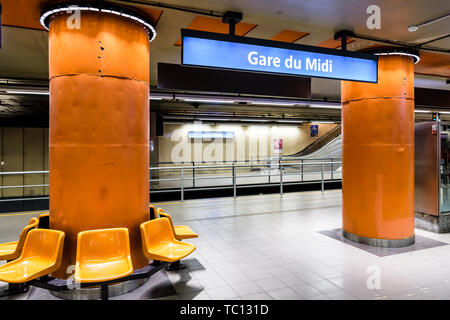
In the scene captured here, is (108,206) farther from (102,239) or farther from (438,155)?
(438,155)

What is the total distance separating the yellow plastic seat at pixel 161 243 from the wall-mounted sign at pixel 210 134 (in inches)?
436

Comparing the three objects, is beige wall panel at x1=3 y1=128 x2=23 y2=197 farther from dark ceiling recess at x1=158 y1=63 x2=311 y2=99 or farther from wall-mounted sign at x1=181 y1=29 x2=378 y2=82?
wall-mounted sign at x1=181 y1=29 x2=378 y2=82

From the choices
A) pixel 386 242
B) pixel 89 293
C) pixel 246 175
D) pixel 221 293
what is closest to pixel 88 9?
pixel 89 293

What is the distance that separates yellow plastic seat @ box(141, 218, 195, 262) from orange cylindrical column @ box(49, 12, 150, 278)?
0.30 m

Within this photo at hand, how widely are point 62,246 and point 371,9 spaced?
4067 millimetres

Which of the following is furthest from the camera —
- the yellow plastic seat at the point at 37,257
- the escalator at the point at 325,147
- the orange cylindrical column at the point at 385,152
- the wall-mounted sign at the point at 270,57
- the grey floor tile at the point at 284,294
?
the escalator at the point at 325,147

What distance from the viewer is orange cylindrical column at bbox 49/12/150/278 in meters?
3.00

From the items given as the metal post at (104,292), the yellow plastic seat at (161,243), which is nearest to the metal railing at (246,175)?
the yellow plastic seat at (161,243)

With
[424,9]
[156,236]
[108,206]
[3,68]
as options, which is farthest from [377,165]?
[3,68]

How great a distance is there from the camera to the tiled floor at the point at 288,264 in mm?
3146

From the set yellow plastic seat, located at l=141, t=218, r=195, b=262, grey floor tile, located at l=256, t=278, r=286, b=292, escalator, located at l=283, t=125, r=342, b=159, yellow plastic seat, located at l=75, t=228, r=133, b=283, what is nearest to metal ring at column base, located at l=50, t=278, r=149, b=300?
yellow plastic seat, located at l=75, t=228, r=133, b=283

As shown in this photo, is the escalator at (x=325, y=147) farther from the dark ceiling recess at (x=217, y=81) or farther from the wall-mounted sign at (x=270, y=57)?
the wall-mounted sign at (x=270, y=57)

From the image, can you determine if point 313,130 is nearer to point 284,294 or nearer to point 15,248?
point 284,294

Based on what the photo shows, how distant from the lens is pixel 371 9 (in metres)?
3.26
